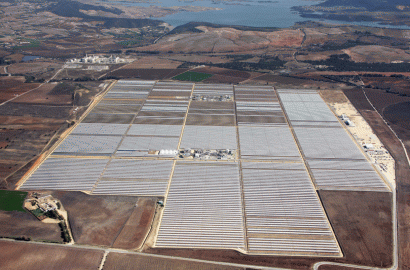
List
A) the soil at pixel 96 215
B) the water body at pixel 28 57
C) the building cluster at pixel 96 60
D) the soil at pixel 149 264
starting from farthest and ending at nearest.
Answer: the water body at pixel 28 57 < the building cluster at pixel 96 60 < the soil at pixel 96 215 < the soil at pixel 149 264

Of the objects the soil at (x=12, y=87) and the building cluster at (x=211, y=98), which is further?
the soil at (x=12, y=87)

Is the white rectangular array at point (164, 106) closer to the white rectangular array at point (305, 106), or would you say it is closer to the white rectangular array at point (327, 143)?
the white rectangular array at point (305, 106)

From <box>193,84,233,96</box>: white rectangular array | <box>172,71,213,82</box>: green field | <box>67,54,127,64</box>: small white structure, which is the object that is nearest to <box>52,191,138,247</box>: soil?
<box>193,84,233,96</box>: white rectangular array

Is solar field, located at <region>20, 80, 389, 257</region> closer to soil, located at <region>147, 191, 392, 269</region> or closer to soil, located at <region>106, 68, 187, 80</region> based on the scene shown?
soil, located at <region>147, 191, 392, 269</region>

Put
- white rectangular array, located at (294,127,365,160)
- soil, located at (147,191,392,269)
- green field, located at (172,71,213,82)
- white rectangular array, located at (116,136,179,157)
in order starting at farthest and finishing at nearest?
green field, located at (172,71,213,82) → white rectangular array, located at (116,136,179,157) → white rectangular array, located at (294,127,365,160) → soil, located at (147,191,392,269)

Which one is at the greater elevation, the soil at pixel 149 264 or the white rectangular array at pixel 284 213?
the white rectangular array at pixel 284 213

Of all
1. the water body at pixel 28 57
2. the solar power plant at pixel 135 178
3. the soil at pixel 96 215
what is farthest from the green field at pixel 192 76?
the water body at pixel 28 57

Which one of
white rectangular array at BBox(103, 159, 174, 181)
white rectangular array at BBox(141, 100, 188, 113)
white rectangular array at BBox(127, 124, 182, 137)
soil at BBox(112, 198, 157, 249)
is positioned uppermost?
white rectangular array at BBox(141, 100, 188, 113)

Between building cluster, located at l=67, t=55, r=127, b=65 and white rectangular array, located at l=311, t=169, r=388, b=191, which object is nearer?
white rectangular array, located at l=311, t=169, r=388, b=191
